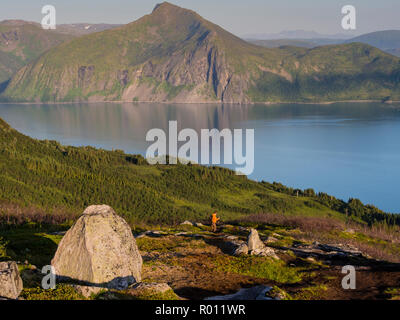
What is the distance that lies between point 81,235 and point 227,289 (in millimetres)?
11502

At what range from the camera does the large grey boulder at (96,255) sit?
92.3 feet

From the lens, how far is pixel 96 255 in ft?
92.9

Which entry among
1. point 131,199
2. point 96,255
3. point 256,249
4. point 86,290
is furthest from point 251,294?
point 131,199

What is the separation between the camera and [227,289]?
101ft

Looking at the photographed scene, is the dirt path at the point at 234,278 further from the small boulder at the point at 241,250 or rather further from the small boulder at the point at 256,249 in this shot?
the small boulder at the point at 256,249

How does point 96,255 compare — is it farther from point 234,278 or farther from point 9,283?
point 234,278

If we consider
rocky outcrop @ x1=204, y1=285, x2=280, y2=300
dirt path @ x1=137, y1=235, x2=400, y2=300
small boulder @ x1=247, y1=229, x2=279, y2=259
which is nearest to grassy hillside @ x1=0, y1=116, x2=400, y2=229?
small boulder @ x1=247, y1=229, x2=279, y2=259

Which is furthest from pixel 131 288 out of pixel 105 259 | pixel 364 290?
pixel 364 290

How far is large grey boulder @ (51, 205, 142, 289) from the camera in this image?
2814cm

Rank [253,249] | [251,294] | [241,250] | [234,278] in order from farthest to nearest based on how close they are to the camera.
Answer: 1. [253,249]
2. [241,250]
3. [234,278]
4. [251,294]

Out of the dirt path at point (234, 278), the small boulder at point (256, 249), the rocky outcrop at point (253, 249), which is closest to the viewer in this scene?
the dirt path at point (234, 278)

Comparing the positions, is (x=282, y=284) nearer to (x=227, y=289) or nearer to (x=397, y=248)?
(x=227, y=289)

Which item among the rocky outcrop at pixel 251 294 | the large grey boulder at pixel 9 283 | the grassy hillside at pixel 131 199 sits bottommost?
the grassy hillside at pixel 131 199

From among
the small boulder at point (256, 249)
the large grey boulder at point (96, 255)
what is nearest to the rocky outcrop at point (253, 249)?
the small boulder at point (256, 249)
